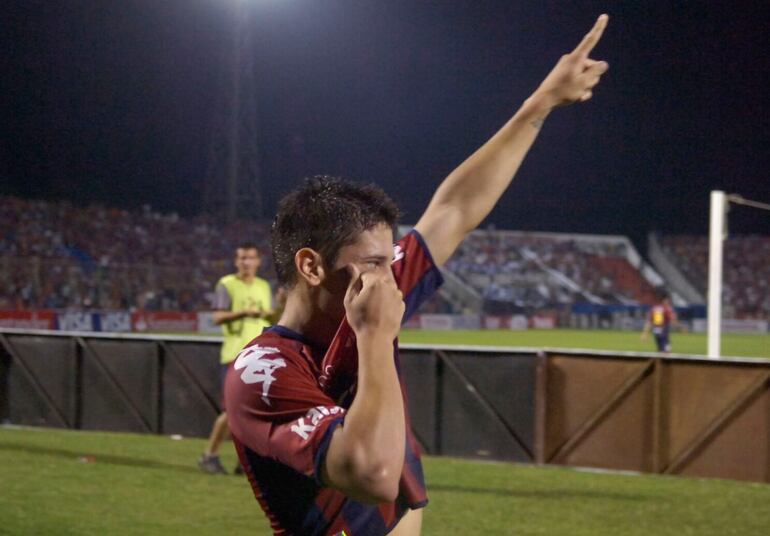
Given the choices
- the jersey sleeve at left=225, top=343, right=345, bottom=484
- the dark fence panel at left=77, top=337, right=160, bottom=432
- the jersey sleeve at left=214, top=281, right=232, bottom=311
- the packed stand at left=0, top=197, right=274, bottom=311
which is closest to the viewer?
the jersey sleeve at left=225, top=343, right=345, bottom=484

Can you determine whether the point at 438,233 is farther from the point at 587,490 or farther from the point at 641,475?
the point at 641,475

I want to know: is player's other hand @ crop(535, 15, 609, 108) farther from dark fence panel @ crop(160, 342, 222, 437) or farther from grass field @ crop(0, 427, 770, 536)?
dark fence panel @ crop(160, 342, 222, 437)

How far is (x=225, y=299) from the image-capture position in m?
10.6

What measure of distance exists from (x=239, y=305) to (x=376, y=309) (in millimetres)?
8880

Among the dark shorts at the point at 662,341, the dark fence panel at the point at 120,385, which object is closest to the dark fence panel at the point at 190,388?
the dark fence panel at the point at 120,385

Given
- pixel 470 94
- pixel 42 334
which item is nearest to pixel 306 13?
pixel 470 94

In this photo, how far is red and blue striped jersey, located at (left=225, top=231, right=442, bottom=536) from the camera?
6.51 ft

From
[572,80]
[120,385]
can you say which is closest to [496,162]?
[572,80]

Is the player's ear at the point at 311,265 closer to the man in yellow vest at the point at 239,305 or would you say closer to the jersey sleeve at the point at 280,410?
the jersey sleeve at the point at 280,410

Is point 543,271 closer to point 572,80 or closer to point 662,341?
point 662,341

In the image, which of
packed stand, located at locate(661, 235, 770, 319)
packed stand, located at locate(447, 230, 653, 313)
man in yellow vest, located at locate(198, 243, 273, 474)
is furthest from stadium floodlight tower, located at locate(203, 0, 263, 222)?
man in yellow vest, located at locate(198, 243, 273, 474)

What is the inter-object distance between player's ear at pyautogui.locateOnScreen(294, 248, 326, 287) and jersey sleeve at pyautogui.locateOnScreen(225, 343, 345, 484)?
159mm

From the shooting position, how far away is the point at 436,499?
9.27 metres

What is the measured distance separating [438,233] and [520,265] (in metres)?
52.3
